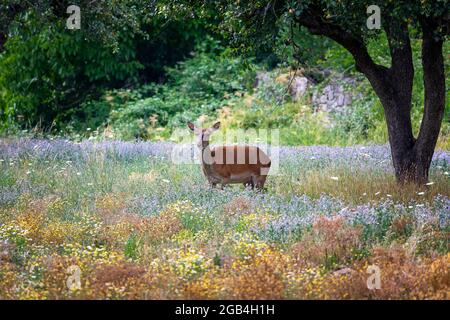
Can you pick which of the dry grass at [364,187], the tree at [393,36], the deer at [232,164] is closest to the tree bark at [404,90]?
the tree at [393,36]

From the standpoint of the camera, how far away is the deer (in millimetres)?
12203

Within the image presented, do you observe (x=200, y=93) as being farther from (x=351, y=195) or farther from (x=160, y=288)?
(x=160, y=288)

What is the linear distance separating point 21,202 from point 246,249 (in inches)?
173

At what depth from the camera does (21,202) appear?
431 inches

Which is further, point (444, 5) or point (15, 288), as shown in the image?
point (444, 5)

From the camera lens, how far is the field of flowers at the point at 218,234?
23.1 ft

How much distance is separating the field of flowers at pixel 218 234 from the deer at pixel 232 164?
0.41 m

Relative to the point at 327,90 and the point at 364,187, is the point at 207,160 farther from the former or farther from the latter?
the point at 327,90

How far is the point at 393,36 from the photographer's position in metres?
10.2

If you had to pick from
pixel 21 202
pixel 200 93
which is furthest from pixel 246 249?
pixel 200 93

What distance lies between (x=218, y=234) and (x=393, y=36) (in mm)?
3790

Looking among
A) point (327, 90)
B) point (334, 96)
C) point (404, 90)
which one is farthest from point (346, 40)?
point (327, 90)

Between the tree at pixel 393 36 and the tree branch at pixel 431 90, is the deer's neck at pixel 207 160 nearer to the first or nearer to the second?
the tree at pixel 393 36
